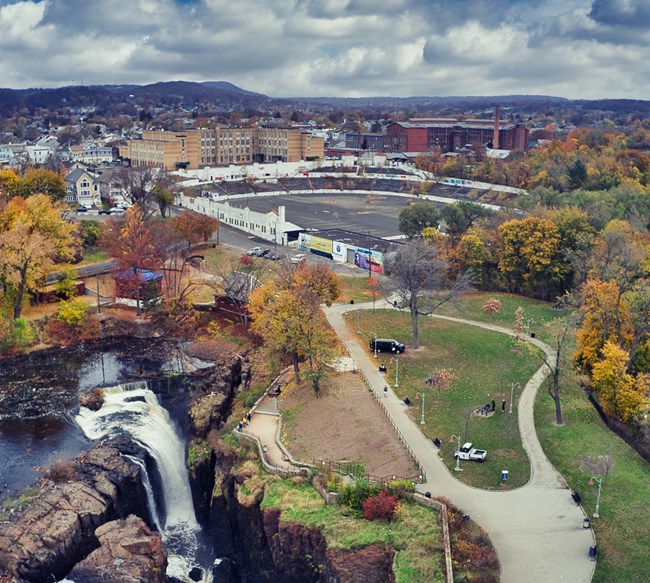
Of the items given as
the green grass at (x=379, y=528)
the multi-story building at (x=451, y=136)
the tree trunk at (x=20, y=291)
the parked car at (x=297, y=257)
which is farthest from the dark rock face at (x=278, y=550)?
the multi-story building at (x=451, y=136)

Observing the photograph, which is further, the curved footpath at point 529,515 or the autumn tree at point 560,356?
the autumn tree at point 560,356

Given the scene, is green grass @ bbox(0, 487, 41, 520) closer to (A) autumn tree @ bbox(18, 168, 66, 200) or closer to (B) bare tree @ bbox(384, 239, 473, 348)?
(B) bare tree @ bbox(384, 239, 473, 348)

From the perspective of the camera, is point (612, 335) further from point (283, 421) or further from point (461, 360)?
point (283, 421)

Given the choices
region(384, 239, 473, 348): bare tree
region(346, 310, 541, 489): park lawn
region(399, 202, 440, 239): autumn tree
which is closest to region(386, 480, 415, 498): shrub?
region(346, 310, 541, 489): park lawn

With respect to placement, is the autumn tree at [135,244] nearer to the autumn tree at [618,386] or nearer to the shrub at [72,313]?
the shrub at [72,313]

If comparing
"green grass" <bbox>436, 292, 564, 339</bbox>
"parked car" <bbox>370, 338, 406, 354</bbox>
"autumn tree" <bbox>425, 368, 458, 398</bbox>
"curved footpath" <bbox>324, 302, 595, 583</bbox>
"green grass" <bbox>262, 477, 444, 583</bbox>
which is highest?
"parked car" <bbox>370, 338, 406, 354</bbox>

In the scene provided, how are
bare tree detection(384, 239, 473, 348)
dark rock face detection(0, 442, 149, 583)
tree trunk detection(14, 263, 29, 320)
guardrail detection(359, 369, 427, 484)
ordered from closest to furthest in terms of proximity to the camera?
dark rock face detection(0, 442, 149, 583) → guardrail detection(359, 369, 427, 484) → bare tree detection(384, 239, 473, 348) → tree trunk detection(14, 263, 29, 320)
